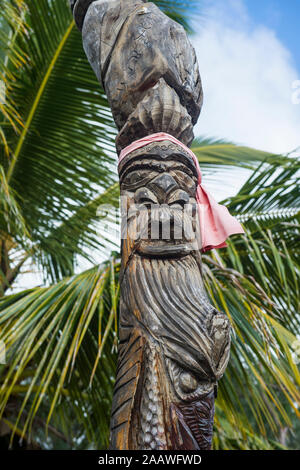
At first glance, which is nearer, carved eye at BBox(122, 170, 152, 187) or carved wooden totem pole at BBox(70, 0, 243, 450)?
carved wooden totem pole at BBox(70, 0, 243, 450)

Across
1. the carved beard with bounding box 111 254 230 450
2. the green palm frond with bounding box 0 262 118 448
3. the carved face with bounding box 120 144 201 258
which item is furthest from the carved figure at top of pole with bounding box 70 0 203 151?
the green palm frond with bounding box 0 262 118 448

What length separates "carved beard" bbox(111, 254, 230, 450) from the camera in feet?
4.23

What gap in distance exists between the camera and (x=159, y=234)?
5.12 feet

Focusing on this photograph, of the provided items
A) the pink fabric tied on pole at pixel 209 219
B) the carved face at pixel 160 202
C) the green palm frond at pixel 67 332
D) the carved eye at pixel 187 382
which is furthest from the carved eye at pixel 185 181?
the green palm frond at pixel 67 332

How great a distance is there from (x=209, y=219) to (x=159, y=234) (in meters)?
0.34

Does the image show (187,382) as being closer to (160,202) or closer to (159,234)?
(159,234)

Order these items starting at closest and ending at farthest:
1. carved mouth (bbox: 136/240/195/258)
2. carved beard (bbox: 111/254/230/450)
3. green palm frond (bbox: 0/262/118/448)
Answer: carved beard (bbox: 111/254/230/450) < carved mouth (bbox: 136/240/195/258) < green palm frond (bbox: 0/262/118/448)

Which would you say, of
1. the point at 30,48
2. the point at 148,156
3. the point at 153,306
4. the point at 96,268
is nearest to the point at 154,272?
the point at 153,306

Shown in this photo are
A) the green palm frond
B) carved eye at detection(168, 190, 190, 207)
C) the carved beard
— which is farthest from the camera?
the green palm frond

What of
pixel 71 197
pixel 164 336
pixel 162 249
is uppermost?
pixel 71 197

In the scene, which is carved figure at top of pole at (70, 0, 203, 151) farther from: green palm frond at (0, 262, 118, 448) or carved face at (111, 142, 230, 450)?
green palm frond at (0, 262, 118, 448)

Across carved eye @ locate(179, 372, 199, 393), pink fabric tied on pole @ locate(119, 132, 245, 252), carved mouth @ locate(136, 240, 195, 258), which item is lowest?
carved eye @ locate(179, 372, 199, 393)

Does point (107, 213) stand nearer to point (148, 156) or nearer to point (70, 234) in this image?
point (70, 234)

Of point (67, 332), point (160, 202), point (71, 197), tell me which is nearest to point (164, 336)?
point (160, 202)
